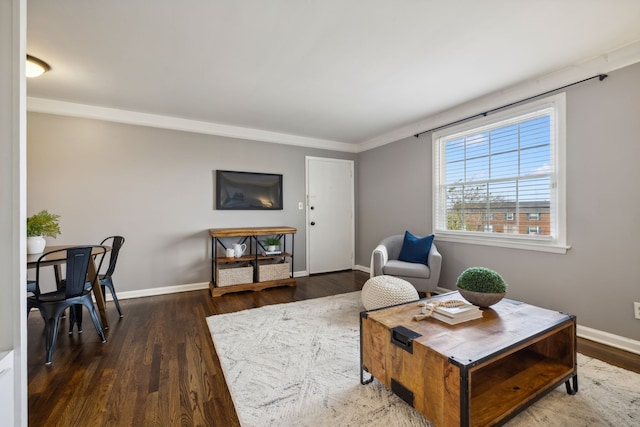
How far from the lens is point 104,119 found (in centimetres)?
330

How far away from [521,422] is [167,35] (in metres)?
3.20

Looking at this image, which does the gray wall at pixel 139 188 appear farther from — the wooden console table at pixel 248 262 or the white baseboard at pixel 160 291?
the wooden console table at pixel 248 262

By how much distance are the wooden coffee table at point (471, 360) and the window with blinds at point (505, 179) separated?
4.27 ft

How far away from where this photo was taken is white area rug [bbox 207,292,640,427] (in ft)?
4.66

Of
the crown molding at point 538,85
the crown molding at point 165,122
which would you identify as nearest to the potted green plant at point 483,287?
the crown molding at point 538,85

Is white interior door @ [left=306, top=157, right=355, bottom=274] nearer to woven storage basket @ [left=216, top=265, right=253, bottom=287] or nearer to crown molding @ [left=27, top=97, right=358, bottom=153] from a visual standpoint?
crown molding @ [left=27, top=97, right=358, bottom=153]

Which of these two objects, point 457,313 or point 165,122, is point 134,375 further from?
point 165,122

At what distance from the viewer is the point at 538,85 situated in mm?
2602

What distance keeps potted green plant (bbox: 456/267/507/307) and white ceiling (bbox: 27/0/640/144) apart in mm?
1672

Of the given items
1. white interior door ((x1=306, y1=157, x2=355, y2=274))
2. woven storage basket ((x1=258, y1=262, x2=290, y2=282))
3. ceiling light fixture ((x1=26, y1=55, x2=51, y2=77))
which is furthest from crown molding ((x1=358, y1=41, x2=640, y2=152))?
ceiling light fixture ((x1=26, y1=55, x2=51, y2=77))

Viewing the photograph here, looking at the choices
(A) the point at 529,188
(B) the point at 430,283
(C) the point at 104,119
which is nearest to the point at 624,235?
(A) the point at 529,188

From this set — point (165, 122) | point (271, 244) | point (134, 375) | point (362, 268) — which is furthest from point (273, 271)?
point (165, 122)

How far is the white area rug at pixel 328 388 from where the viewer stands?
55.9 inches

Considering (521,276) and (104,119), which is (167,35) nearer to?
(104,119)
